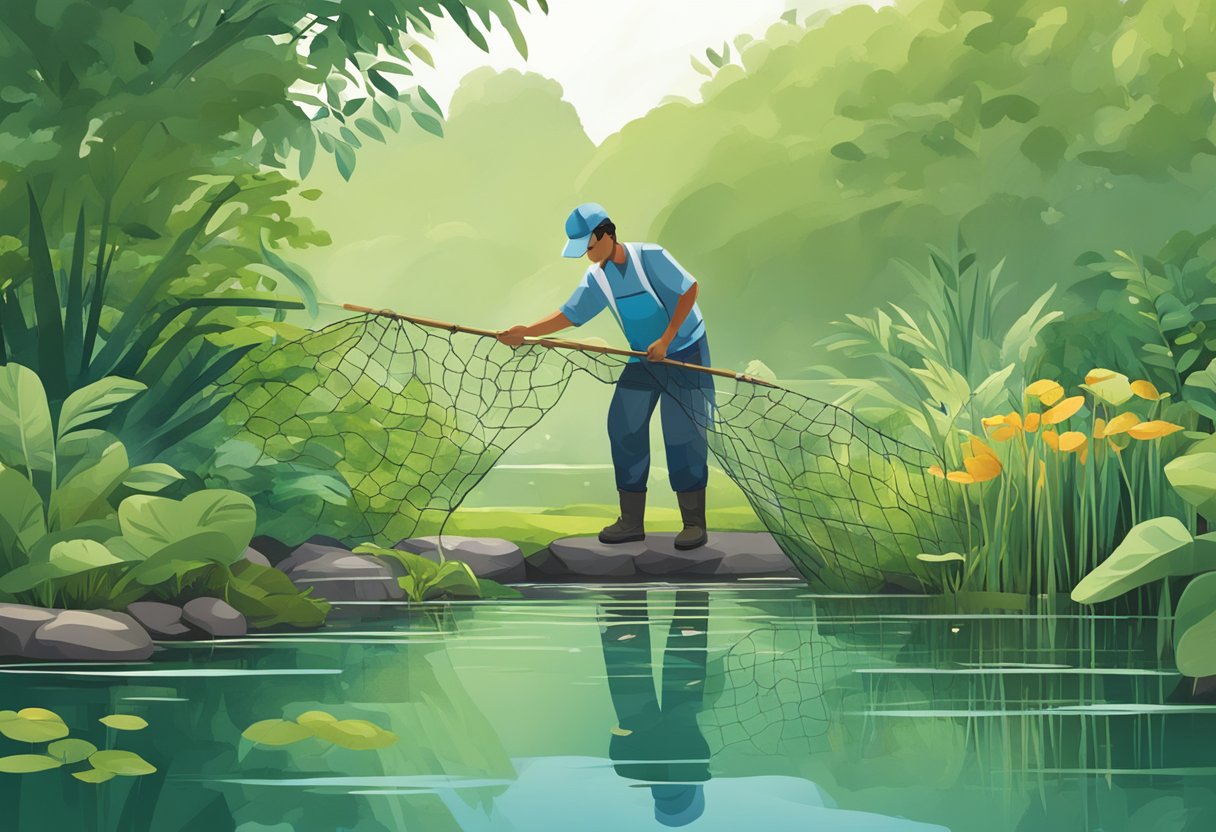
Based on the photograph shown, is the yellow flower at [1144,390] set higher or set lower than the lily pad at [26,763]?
higher

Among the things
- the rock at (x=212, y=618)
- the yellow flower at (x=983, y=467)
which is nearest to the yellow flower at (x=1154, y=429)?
the yellow flower at (x=983, y=467)

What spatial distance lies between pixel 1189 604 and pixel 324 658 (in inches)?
77.7

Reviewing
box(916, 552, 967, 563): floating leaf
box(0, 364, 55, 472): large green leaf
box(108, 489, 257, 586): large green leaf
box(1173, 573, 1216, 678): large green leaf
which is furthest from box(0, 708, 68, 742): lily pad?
box(916, 552, 967, 563): floating leaf

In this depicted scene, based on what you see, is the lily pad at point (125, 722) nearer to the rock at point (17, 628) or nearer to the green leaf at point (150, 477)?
the rock at point (17, 628)

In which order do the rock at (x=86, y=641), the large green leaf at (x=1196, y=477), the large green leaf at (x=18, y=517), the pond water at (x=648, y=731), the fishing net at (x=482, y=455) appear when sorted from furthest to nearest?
1. the fishing net at (x=482, y=455)
2. the large green leaf at (x=18, y=517)
3. the rock at (x=86, y=641)
4. the large green leaf at (x=1196, y=477)
5. the pond water at (x=648, y=731)

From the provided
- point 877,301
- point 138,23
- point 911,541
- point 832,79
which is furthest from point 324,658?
point 832,79

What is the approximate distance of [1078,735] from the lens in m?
2.50

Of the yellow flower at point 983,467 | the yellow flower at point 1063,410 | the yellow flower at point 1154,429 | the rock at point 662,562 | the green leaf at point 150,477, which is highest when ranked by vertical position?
the yellow flower at point 1063,410

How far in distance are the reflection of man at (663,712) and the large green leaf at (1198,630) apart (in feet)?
3.06

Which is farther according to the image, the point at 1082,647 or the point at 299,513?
the point at 299,513

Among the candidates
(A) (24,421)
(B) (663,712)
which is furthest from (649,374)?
(B) (663,712)

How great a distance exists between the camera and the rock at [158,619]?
13.0 feet

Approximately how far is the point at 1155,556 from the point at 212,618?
250 centimetres

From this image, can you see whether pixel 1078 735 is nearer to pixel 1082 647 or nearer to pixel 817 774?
pixel 817 774
